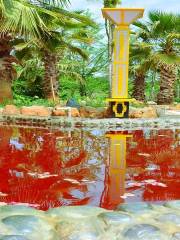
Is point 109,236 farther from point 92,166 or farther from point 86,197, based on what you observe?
point 92,166

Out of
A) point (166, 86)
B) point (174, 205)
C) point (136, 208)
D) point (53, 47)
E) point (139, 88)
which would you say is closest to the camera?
point (136, 208)

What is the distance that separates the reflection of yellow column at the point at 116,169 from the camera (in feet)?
12.9

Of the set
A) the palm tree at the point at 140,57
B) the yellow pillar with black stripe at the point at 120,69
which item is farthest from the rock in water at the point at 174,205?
the palm tree at the point at 140,57

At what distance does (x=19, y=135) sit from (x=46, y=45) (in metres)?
7.01

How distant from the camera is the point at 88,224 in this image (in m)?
2.45

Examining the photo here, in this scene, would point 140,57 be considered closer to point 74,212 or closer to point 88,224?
point 74,212

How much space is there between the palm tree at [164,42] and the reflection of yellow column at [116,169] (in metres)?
8.90

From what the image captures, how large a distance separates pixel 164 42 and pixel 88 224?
15.3 meters

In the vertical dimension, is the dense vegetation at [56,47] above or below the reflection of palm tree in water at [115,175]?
above

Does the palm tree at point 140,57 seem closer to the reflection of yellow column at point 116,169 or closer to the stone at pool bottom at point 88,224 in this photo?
the reflection of yellow column at point 116,169

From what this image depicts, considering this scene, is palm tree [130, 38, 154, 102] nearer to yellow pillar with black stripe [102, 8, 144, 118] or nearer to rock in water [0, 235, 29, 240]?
yellow pillar with black stripe [102, 8, 144, 118]

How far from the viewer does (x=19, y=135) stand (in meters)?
8.26

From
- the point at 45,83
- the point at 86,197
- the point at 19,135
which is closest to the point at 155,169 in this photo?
the point at 86,197

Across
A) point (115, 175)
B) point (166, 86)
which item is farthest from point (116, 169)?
point (166, 86)
